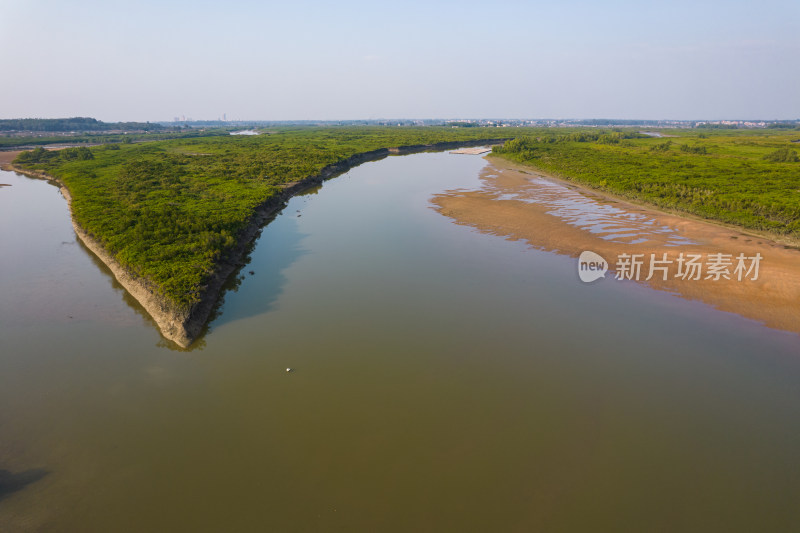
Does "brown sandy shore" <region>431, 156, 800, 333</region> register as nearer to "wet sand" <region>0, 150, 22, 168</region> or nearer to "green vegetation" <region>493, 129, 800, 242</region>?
"green vegetation" <region>493, 129, 800, 242</region>

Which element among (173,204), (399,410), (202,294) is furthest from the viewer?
(173,204)

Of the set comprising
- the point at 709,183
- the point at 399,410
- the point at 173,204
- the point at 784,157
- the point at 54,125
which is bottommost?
the point at 399,410

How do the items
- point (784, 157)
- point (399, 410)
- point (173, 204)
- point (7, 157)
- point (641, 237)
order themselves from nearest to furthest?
point (399, 410)
point (641, 237)
point (173, 204)
point (784, 157)
point (7, 157)

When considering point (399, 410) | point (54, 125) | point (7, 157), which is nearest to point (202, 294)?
point (399, 410)

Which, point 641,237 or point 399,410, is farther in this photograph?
point 641,237

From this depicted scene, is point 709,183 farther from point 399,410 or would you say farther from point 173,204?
point 173,204

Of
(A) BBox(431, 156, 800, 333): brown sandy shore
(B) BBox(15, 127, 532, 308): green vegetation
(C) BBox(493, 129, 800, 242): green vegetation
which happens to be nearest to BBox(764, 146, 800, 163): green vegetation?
(C) BBox(493, 129, 800, 242): green vegetation
